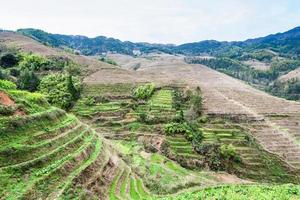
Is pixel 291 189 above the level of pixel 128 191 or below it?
above

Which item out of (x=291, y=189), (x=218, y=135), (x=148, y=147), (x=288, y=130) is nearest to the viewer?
(x=291, y=189)

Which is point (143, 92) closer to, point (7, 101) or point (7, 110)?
point (7, 101)

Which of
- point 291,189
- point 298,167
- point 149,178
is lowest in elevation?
point 298,167

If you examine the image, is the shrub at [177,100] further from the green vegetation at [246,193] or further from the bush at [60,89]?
the green vegetation at [246,193]

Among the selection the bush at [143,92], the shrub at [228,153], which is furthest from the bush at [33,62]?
the shrub at [228,153]

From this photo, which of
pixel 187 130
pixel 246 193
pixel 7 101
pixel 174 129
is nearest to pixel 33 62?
pixel 174 129

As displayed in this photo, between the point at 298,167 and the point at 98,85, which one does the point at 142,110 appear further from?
the point at 298,167

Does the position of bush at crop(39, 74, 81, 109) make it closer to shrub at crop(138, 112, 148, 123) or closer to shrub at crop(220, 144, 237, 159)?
shrub at crop(138, 112, 148, 123)

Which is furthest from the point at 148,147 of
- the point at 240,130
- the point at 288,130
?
the point at 288,130
